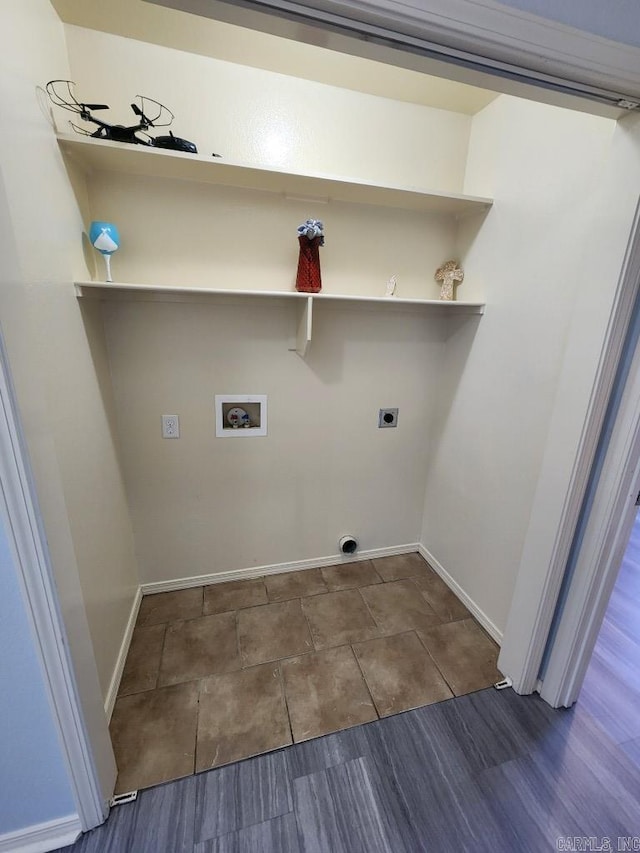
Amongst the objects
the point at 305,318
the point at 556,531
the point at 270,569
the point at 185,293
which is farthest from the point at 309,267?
the point at 270,569

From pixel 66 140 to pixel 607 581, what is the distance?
248 centimetres

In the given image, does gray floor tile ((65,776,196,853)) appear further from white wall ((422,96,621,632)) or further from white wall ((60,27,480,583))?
white wall ((422,96,621,632))

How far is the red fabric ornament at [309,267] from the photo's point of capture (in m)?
1.59

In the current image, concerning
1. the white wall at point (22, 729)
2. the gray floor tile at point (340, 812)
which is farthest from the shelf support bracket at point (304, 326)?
the gray floor tile at point (340, 812)

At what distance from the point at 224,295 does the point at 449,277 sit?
118 cm

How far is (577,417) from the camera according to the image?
1.19 m

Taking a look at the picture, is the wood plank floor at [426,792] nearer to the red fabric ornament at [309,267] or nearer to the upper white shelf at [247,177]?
the red fabric ornament at [309,267]

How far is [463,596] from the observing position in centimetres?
198

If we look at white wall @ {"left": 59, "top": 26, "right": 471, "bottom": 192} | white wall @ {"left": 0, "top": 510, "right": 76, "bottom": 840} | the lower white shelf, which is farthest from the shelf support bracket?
white wall @ {"left": 0, "top": 510, "right": 76, "bottom": 840}

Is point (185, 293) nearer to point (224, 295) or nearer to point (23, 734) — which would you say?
point (224, 295)

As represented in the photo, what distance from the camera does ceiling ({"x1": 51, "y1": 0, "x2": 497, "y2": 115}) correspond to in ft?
4.07

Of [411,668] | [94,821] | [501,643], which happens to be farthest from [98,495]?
[501,643]

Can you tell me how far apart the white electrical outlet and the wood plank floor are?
135 cm

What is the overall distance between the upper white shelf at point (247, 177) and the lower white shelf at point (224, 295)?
442 millimetres
